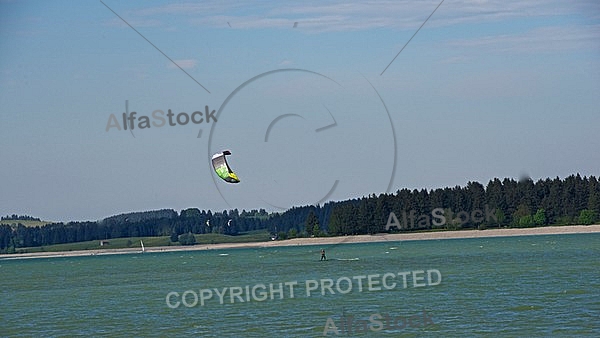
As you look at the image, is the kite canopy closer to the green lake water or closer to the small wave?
the green lake water

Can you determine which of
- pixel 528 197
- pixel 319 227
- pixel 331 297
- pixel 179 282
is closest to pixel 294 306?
pixel 331 297

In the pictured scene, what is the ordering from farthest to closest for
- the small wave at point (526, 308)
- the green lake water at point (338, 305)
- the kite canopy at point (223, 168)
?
the small wave at point (526, 308)
the green lake water at point (338, 305)
the kite canopy at point (223, 168)

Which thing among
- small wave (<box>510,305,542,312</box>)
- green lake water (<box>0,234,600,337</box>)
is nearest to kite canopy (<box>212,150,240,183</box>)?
green lake water (<box>0,234,600,337</box>)

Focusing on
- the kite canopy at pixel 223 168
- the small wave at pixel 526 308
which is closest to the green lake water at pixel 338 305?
the small wave at pixel 526 308

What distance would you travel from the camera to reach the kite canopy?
31.0 metres

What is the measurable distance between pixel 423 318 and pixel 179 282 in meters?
48.5

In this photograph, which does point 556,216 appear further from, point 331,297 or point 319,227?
point 331,297

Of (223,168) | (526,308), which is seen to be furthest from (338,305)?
(223,168)

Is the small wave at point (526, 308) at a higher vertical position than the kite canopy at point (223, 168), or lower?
lower

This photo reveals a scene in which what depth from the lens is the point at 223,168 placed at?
102 ft

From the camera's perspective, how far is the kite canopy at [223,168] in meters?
31.0

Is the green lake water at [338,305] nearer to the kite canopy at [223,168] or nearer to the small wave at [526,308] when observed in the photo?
the small wave at [526,308]

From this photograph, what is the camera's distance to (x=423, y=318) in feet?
160

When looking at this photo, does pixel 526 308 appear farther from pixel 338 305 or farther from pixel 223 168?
pixel 223 168
